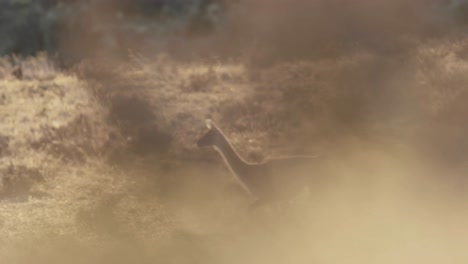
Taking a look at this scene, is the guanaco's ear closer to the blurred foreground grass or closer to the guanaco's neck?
the guanaco's neck

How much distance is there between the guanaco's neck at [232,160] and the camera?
3.71 meters

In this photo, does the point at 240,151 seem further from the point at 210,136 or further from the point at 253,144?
the point at 210,136

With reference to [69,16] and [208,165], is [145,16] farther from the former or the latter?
[208,165]

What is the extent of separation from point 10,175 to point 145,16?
1.62 m

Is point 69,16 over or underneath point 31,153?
over

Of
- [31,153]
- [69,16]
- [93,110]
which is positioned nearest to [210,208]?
[93,110]

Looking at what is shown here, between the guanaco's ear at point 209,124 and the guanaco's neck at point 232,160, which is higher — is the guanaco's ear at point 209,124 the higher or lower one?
the higher one

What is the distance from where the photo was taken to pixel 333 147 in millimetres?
3867

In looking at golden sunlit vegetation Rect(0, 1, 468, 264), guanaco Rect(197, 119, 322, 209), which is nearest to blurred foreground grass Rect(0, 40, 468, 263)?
golden sunlit vegetation Rect(0, 1, 468, 264)

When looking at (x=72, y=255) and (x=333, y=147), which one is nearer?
(x=333, y=147)

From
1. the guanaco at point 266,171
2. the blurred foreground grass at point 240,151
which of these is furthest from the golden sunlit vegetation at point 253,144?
the guanaco at point 266,171

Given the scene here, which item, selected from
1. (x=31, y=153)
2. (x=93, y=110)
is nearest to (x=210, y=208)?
(x=93, y=110)

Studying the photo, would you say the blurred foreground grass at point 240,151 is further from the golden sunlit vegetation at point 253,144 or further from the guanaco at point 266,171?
the guanaco at point 266,171

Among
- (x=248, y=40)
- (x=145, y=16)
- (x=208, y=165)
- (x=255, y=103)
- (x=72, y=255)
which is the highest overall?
(x=145, y=16)
